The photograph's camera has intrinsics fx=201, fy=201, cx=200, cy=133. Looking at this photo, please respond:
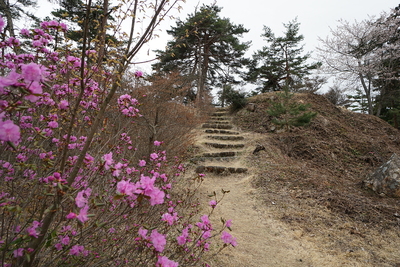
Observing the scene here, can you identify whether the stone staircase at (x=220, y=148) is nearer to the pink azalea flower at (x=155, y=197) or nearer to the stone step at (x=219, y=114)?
the stone step at (x=219, y=114)

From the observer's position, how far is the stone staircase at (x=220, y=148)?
18.3 ft

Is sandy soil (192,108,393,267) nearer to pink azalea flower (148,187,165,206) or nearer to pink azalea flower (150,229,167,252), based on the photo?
pink azalea flower (150,229,167,252)

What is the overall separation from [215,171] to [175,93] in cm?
263

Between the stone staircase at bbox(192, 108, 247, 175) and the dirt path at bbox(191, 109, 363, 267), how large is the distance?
1.77ft

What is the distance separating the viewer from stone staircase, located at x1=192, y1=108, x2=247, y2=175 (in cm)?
559

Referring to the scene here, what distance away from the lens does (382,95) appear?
13.4 metres

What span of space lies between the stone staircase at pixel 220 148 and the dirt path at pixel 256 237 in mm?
540

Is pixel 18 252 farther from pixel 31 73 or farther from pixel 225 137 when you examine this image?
pixel 225 137

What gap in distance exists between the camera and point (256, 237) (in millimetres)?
2842

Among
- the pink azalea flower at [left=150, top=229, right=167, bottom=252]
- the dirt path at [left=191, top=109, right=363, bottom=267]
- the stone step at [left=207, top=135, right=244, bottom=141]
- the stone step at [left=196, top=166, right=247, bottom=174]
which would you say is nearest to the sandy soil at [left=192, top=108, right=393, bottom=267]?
the dirt path at [left=191, top=109, right=363, bottom=267]


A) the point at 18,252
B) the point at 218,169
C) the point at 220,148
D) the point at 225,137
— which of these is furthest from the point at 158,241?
the point at 225,137

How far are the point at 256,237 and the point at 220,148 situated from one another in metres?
4.62

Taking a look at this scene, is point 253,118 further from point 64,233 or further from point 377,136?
point 64,233

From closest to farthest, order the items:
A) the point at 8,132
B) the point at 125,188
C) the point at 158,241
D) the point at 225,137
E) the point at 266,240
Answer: the point at 8,132 < the point at 125,188 < the point at 158,241 < the point at 266,240 < the point at 225,137
